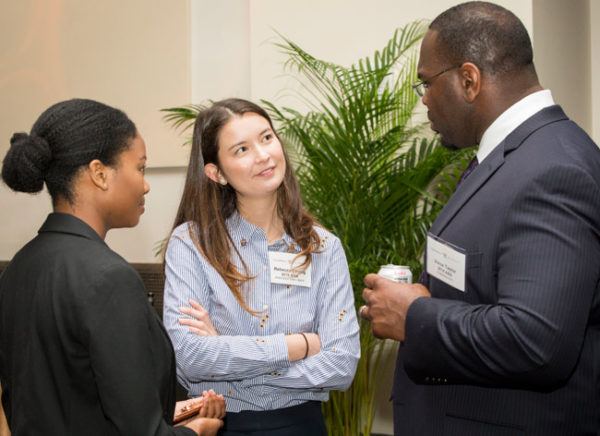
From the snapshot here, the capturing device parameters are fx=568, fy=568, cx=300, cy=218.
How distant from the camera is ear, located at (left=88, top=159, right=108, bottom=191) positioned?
1223mm

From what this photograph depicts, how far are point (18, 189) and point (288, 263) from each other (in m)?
0.78

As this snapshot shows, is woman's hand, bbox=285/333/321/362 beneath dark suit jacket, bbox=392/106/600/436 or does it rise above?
beneath

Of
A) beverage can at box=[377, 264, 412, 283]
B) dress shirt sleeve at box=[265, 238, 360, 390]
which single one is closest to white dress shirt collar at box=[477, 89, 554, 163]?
beverage can at box=[377, 264, 412, 283]

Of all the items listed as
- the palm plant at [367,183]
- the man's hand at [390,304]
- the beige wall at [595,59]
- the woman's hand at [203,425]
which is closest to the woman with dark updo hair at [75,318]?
the woman's hand at [203,425]

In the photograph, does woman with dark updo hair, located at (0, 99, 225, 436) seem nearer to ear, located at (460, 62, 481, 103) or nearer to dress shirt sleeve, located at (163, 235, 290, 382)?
dress shirt sleeve, located at (163, 235, 290, 382)

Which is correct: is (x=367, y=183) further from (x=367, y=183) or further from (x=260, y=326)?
(x=260, y=326)

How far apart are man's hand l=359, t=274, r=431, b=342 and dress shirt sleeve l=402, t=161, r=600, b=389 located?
0.15 meters

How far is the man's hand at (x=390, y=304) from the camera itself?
4.01ft

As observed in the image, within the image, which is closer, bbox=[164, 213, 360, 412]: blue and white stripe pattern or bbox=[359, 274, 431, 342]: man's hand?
bbox=[359, 274, 431, 342]: man's hand

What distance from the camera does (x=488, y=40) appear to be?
4.17 ft

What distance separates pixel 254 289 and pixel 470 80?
845 millimetres

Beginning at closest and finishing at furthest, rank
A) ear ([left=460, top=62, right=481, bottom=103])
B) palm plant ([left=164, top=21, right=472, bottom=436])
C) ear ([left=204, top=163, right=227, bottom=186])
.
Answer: ear ([left=460, top=62, right=481, bottom=103]), ear ([left=204, top=163, right=227, bottom=186]), palm plant ([left=164, top=21, right=472, bottom=436])

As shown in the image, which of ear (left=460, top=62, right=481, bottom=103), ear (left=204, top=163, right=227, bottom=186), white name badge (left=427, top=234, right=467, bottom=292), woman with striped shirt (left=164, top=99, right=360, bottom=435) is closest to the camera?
white name badge (left=427, top=234, right=467, bottom=292)

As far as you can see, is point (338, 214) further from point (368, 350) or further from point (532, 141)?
point (532, 141)
